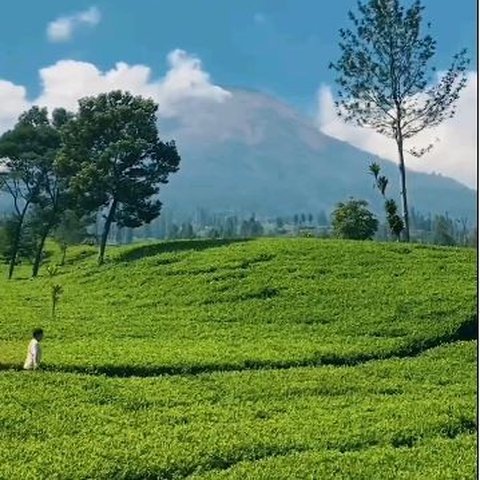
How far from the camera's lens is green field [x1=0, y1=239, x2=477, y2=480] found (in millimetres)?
16484

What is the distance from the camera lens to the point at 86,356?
2595 cm

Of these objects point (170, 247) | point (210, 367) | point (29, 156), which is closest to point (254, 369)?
point (210, 367)

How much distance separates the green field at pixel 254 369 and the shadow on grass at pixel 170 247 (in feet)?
12.0

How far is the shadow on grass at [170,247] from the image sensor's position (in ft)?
163

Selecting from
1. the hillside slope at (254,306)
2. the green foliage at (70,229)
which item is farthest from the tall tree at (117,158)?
the green foliage at (70,229)

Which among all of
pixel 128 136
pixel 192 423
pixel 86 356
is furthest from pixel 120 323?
pixel 128 136

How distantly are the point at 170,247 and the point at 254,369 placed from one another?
26.7 metres

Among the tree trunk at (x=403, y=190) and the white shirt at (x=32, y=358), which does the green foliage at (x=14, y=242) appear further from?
the white shirt at (x=32, y=358)

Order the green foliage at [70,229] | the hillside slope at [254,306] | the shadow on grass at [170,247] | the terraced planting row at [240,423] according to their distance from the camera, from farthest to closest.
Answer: the green foliage at [70,229], the shadow on grass at [170,247], the hillside slope at [254,306], the terraced planting row at [240,423]

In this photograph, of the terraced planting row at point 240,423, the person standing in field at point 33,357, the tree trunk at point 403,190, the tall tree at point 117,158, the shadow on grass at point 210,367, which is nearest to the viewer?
the terraced planting row at point 240,423

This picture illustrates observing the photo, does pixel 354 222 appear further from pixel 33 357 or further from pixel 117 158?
pixel 33 357

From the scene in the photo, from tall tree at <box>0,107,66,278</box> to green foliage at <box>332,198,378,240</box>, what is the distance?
75.1 ft

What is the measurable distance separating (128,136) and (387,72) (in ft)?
60.7

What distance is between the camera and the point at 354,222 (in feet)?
198
